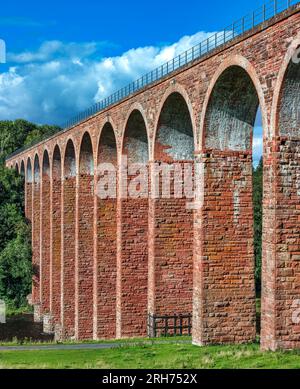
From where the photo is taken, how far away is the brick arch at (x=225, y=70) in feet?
A: 45.6

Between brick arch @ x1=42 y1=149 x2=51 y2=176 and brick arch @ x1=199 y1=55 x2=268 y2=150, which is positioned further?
brick arch @ x1=42 y1=149 x2=51 y2=176

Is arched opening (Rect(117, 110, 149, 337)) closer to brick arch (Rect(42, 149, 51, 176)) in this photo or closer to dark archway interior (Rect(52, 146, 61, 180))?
dark archway interior (Rect(52, 146, 61, 180))

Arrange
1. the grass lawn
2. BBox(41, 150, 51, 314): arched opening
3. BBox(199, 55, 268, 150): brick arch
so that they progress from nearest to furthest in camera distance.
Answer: the grass lawn, BBox(199, 55, 268, 150): brick arch, BBox(41, 150, 51, 314): arched opening

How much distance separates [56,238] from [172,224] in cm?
1584

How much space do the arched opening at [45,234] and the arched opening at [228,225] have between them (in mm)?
21165

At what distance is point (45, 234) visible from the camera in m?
38.4

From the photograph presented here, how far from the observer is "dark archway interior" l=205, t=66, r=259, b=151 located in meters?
16.0

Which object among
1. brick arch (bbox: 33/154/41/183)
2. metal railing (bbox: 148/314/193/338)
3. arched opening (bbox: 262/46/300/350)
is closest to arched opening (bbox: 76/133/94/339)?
metal railing (bbox: 148/314/193/338)

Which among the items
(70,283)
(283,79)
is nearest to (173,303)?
(283,79)

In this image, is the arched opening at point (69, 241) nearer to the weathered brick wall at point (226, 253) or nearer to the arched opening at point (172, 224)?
the arched opening at point (172, 224)

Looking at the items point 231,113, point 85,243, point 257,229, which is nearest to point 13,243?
point 85,243

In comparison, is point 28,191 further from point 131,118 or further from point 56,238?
point 131,118

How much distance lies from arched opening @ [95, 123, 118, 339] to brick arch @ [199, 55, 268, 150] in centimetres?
913
